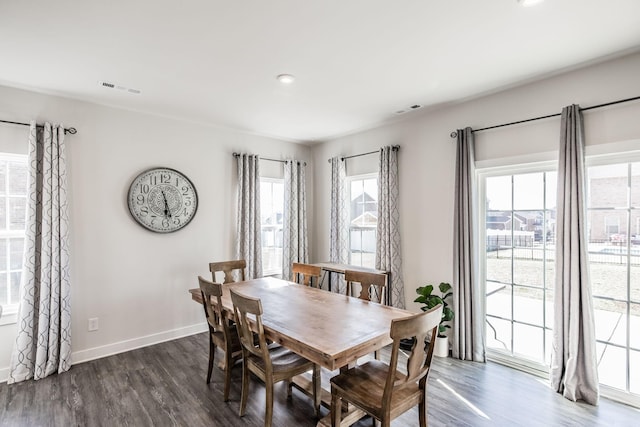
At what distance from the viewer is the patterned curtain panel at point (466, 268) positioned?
324 cm

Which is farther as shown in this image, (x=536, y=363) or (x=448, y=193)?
(x=448, y=193)

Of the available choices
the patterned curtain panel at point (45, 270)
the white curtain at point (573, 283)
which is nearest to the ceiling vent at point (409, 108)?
the white curtain at point (573, 283)

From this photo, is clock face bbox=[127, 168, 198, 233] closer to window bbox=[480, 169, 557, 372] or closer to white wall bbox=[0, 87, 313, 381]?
white wall bbox=[0, 87, 313, 381]

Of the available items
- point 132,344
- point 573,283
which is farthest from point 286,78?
point 132,344

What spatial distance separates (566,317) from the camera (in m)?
2.61

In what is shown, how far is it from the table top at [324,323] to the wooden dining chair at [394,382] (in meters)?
0.21

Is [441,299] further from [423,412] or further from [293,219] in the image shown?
[293,219]

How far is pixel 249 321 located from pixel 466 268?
220 centimetres

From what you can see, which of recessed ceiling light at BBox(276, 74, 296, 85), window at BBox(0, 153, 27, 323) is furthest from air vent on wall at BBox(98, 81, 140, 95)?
recessed ceiling light at BBox(276, 74, 296, 85)

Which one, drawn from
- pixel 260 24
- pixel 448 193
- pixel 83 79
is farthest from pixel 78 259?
pixel 448 193

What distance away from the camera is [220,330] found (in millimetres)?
2762

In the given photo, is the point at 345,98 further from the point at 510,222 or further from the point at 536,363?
the point at 536,363

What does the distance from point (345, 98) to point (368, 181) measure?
4.98 feet

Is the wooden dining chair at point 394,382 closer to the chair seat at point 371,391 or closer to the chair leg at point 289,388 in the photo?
the chair seat at point 371,391
